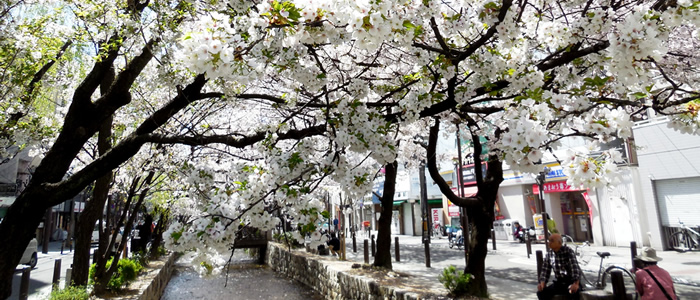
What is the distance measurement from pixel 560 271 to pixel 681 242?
38.6ft

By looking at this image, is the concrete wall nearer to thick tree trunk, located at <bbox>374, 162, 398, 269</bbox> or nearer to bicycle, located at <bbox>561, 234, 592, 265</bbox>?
bicycle, located at <bbox>561, 234, 592, 265</bbox>

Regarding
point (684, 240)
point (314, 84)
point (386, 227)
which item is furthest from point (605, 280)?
point (684, 240)

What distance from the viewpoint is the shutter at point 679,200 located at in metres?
12.9

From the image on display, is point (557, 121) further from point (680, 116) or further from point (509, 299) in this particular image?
point (509, 299)

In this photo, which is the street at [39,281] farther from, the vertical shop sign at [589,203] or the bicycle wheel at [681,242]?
the vertical shop sign at [589,203]

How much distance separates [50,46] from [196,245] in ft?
14.7

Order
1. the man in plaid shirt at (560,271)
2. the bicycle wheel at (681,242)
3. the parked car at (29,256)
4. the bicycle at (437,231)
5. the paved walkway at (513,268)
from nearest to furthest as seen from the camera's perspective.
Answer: the man in plaid shirt at (560,271) < the paved walkway at (513,268) < the bicycle wheel at (681,242) < the parked car at (29,256) < the bicycle at (437,231)

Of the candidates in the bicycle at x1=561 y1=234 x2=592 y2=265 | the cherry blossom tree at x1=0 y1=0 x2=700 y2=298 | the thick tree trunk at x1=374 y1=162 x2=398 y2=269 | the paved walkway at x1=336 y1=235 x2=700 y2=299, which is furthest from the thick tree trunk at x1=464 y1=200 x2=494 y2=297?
the thick tree trunk at x1=374 y1=162 x2=398 y2=269

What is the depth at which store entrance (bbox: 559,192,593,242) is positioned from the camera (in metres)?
17.8

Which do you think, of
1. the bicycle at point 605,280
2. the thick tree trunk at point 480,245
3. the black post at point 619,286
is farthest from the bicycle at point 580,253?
the black post at point 619,286

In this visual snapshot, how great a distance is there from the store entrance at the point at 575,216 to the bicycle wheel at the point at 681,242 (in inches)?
159

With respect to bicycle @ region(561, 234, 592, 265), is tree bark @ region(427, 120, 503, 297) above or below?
above

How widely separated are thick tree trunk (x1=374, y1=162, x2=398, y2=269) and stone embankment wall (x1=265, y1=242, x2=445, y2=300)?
0.63m

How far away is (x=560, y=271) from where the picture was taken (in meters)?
5.41
